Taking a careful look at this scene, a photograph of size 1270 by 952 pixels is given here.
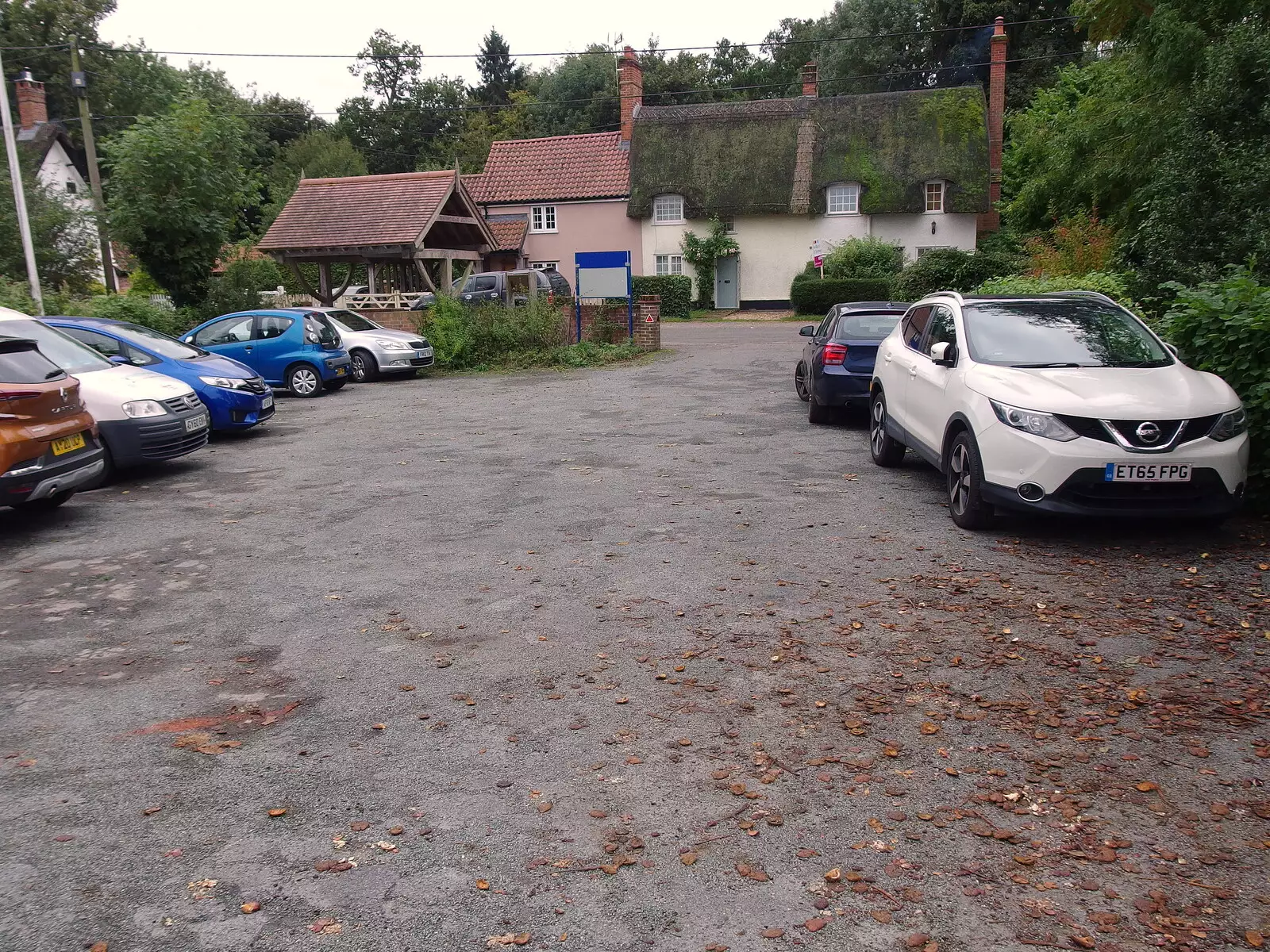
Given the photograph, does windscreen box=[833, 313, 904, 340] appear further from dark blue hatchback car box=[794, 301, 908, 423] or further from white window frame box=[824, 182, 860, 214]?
white window frame box=[824, 182, 860, 214]

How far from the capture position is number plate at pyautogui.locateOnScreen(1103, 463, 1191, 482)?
22.5 ft

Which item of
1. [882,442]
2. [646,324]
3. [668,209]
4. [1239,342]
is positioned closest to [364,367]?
[646,324]

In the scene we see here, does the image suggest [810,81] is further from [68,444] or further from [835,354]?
[68,444]

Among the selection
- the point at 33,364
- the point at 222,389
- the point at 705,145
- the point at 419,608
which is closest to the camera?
the point at 419,608

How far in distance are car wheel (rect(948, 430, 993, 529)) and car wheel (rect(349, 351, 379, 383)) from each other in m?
15.0

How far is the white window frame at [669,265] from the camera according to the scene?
44.5 metres

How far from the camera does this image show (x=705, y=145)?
43875mm

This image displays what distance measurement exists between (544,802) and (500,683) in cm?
127

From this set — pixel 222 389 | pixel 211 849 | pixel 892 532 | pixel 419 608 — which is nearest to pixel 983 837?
pixel 211 849

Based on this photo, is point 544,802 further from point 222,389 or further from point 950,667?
point 222,389

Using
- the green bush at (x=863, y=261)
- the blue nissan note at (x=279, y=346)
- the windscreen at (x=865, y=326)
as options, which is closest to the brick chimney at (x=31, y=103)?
the blue nissan note at (x=279, y=346)

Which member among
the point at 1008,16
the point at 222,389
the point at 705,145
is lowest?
the point at 222,389

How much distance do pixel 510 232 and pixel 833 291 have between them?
16.0 metres

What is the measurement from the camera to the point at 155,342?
13.5m
